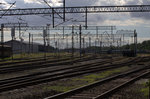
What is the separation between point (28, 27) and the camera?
64.4 metres

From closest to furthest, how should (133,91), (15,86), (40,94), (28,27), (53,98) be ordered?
(53,98), (40,94), (133,91), (15,86), (28,27)

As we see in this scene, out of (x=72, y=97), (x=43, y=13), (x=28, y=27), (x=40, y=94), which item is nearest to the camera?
(x=72, y=97)

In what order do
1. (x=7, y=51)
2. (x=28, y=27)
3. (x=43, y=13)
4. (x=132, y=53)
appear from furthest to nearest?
(x=132, y=53), (x=28, y=27), (x=7, y=51), (x=43, y=13)

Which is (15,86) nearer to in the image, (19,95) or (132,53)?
(19,95)

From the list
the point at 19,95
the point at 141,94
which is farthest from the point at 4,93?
the point at 141,94

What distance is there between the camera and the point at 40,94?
12328mm

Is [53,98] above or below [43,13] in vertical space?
below

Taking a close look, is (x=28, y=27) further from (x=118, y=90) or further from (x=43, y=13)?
(x=118, y=90)

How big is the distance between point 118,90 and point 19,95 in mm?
4950

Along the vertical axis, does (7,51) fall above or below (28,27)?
below

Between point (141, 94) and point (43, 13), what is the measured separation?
89.1 feet

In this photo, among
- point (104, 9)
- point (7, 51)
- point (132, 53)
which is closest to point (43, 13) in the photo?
point (104, 9)

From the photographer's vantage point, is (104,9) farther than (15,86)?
Yes

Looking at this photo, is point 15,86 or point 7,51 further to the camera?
point 7,51
